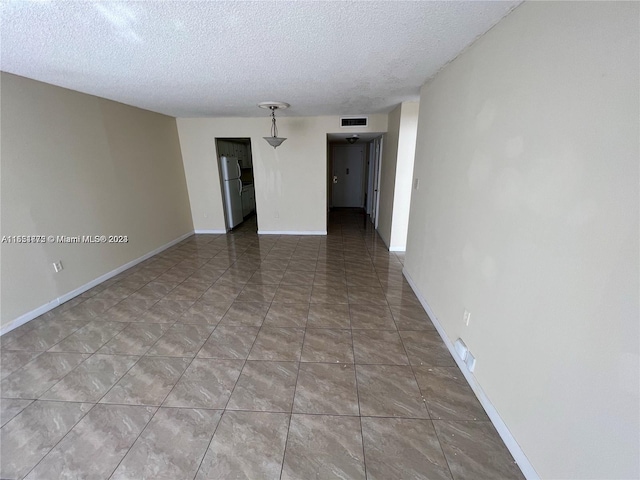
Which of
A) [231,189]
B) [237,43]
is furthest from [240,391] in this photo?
[231,189]

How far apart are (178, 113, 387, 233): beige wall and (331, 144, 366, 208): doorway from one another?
3.04 meters

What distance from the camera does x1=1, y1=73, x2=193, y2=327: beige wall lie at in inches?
97.0

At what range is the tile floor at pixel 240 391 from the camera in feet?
4.46

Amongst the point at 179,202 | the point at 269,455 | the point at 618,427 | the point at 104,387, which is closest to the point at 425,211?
the point at 618,427

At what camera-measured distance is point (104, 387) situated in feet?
5.99

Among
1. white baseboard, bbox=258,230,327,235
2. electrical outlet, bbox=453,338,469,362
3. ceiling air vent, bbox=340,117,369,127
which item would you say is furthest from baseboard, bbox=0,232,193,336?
ceiling air vent, bbox=340,117,369,127

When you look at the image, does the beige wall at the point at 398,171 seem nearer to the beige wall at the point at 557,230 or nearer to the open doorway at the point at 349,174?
the beige wall at the point at 557,230

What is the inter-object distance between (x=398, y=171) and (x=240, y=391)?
141 inches

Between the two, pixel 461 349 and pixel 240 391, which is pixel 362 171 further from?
pixel 240 391

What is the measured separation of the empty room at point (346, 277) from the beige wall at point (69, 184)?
24mm

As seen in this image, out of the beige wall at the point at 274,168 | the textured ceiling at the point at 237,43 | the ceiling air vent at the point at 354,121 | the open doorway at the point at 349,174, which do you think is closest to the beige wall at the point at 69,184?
the textured ceiling at the point at 237,43

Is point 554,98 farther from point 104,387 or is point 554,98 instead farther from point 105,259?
point 105,259

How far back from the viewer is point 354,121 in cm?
488
